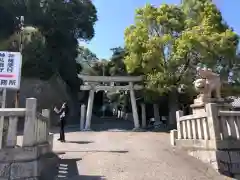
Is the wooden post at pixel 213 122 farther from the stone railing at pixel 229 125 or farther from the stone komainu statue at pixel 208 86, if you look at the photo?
the stone komainu statue at pixel 208 86

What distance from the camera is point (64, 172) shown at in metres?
5.46

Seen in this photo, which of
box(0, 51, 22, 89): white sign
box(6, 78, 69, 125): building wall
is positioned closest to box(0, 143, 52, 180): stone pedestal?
box(0, 51, 22, 89): white sign

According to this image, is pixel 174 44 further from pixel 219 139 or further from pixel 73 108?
pixel 73 108

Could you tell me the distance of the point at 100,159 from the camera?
6.39 metres

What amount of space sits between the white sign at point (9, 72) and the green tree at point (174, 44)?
34.2 feet

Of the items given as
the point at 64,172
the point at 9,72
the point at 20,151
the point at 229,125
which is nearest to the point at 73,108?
the point at 9,72

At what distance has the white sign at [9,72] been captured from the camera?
217 inches

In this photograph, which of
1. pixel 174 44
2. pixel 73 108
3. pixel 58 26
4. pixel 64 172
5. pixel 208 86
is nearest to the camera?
pixel 64 172

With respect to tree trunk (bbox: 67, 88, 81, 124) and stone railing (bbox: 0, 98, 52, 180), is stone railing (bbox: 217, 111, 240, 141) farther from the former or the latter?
tree trunk (bbox: 67, 88, 81, 124)

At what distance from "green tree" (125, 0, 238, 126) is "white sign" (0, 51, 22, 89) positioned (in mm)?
10435

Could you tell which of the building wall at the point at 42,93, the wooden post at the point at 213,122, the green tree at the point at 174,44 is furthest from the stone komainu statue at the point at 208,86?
the building wall at the point at 42,93

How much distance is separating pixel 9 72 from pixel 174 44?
11824 millimetres

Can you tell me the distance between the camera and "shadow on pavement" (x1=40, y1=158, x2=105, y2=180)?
16.7ft

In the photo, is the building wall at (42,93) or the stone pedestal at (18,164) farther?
the building wall at (42,93)
